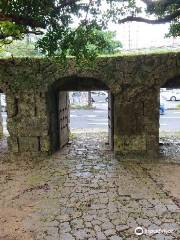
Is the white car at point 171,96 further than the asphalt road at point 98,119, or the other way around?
the white car at point 171,96

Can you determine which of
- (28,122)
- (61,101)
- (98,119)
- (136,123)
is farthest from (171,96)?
(28,122)

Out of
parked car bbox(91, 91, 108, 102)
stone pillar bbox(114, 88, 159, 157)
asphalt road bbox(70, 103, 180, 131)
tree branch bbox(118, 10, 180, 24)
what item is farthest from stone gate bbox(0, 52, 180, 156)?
parked car bbox(91, 91, 108, 102)

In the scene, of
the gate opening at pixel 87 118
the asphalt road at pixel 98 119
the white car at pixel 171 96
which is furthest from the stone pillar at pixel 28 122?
the white car at pixel 171 96

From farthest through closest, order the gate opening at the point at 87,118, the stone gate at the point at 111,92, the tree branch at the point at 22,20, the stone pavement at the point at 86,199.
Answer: the gate opening at the point at 87,118 → the stone gate at the point at 111,92 → the stone pavement at the point at 86,199 → the tree branch at the point at 22,20

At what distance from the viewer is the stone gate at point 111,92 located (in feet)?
33.7

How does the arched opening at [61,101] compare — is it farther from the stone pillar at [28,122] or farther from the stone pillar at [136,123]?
the stone pillar at [136,123]

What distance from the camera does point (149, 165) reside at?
9969mm

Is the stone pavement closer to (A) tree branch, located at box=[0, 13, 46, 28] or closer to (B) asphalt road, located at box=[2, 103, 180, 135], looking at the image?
(A) tree branch, located at box=[0, 13, 46, 28]

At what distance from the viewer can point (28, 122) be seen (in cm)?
1092

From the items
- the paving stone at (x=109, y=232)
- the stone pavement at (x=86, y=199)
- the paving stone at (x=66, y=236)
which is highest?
the stone pavement at (x=86, y=199)

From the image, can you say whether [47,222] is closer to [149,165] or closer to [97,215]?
[97,215]

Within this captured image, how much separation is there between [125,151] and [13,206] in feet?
15.7

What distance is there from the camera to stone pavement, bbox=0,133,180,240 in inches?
234

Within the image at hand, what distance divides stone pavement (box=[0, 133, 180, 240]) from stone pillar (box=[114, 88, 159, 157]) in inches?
27.3
